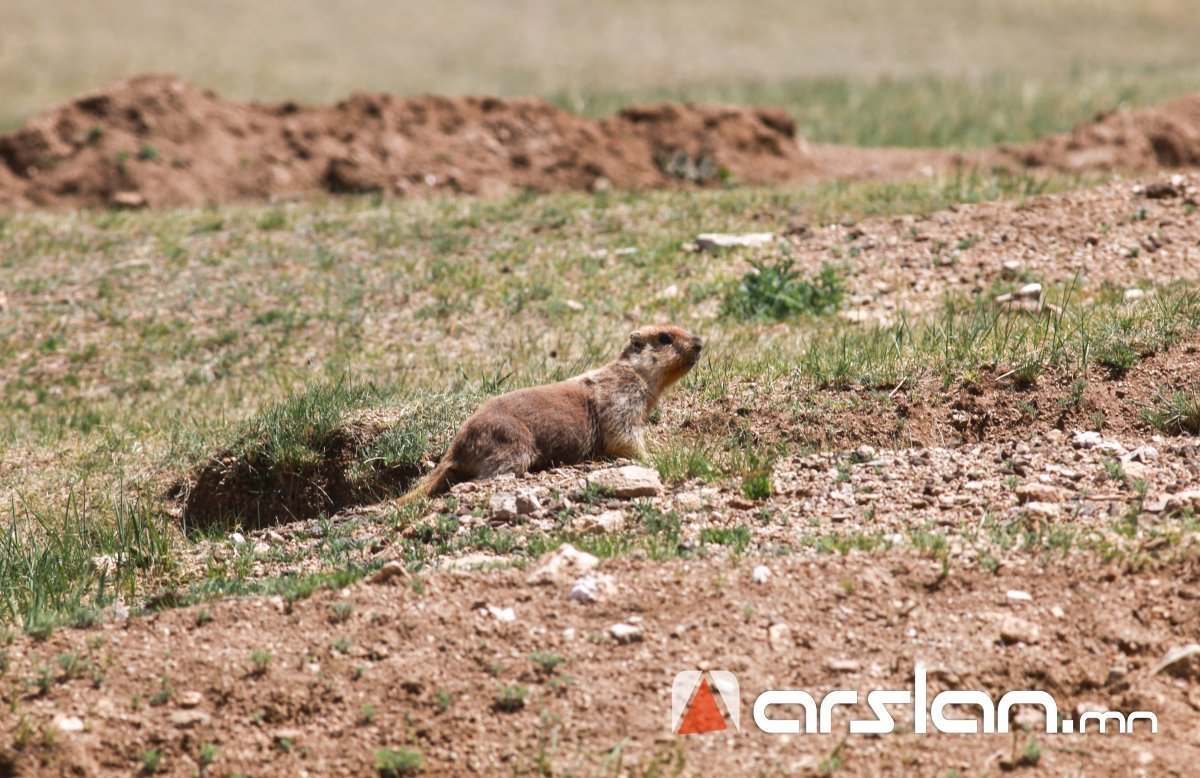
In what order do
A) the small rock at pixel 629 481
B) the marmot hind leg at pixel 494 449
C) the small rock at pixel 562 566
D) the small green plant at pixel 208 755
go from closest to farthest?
the small green plant at pixel 208 755
the small rock at pixel 562 566
the small rock at pixel 629 481
the marmot hind leg at pixel 494 449

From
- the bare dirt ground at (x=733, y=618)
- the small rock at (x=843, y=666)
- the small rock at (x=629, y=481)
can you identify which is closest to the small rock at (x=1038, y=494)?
the bare dirt ground at (x=733, y=618)

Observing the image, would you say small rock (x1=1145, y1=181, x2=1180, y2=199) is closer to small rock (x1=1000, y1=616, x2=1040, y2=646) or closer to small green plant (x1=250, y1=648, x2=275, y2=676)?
small rock (x1=1000, y1=616, x2=1040, y2=646)

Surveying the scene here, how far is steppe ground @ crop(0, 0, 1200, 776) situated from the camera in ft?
16.0

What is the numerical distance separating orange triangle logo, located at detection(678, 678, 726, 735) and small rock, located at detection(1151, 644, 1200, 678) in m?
1.66

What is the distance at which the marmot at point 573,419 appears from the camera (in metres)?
6.91

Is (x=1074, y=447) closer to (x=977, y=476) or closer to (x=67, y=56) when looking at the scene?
(x=977, y=476)

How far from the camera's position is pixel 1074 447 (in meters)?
6.62

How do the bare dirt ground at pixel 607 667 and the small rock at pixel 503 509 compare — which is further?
the small rock at pixel 503 509

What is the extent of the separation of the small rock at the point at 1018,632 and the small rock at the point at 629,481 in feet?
6.32

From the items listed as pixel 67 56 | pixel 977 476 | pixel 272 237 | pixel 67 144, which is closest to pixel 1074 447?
pixel 977 476

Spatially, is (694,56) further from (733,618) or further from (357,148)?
(733,618)

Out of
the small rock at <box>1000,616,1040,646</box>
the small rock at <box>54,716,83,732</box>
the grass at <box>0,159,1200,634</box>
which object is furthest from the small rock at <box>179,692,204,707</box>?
the small rock at <box>1000,616,1040,646</box>

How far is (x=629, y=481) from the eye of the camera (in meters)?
6.50

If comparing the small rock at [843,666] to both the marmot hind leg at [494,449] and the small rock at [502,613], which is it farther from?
the marmot hind leg at [494,449]
